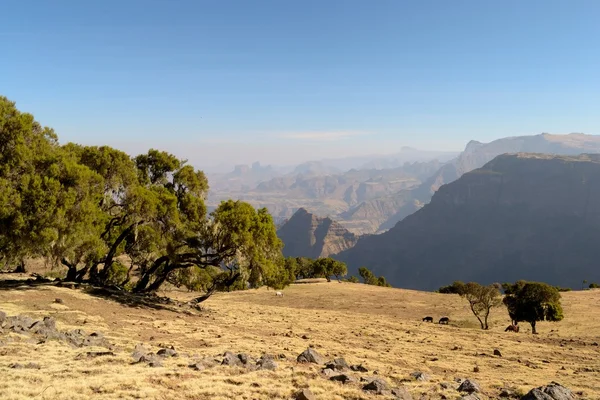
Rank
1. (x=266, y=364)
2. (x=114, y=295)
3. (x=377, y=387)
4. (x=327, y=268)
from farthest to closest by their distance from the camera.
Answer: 1. (x=327, y=268)
2. (x=114, y=295)
3. (x=266, y=364)
4. (x=377, y=387)

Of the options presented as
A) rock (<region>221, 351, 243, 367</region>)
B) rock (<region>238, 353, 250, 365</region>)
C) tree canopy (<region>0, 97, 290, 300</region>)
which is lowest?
rock (<region>238, 353, 250, 365</region>)

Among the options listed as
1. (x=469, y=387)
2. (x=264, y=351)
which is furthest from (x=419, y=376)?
(x=264, y=351)

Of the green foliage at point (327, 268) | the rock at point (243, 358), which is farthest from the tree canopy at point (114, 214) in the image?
the green foliage at point (327, 268)

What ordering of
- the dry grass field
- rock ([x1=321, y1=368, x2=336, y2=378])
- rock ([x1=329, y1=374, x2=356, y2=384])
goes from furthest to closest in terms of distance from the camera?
rock ([x1=321, y1=368, x2=336, y2=378]), rock ([x1=329, y1=374, x2=356, y2=384]), the dry grass field

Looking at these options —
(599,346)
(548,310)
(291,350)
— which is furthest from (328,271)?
(291,350)

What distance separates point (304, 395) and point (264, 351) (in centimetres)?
810

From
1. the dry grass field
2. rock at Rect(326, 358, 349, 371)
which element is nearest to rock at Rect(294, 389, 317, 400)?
the dry grass field

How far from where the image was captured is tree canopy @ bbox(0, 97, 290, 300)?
2409 centimetres

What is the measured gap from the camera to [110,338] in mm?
19781

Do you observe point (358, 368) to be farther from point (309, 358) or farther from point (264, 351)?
point (264, 351)

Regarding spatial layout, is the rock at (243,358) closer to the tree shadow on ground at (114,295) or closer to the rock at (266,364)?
the rock at (266,364)

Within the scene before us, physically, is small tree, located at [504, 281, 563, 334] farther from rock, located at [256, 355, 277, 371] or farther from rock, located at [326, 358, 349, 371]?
rock, located at [256, 355, 277, 371]

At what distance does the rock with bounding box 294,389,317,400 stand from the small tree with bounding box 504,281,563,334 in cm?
3796

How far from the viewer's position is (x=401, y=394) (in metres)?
14.5
